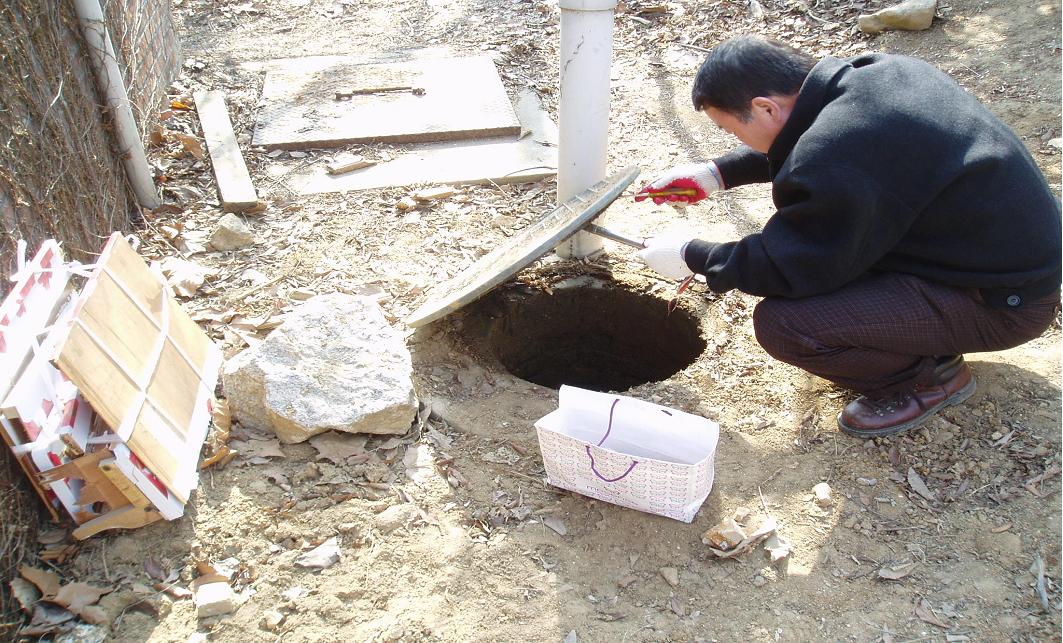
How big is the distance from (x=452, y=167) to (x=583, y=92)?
5.11ft

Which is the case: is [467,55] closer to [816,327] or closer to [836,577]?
[816,327]

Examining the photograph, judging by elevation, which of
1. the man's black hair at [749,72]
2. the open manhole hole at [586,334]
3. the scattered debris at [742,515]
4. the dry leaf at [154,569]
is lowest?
the open manhole hole at [586,334]

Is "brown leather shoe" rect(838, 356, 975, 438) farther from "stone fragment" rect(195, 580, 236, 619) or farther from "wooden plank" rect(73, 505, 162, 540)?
"wooden plank" rect(73, 505, 162, 540)

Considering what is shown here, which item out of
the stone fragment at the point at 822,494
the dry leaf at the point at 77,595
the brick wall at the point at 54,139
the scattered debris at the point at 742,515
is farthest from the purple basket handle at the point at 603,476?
the brick wall at the point at 54,139

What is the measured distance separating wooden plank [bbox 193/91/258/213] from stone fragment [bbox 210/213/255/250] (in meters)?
0.31

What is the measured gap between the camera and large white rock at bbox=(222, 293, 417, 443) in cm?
291

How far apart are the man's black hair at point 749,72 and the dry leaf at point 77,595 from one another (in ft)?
8.30

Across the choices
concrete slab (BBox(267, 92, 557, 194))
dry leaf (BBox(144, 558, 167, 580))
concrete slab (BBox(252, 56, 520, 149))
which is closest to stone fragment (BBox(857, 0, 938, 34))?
concrete slab (BBox(267, 92, 557, 194))

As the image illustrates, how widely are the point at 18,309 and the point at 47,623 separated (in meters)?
0.95

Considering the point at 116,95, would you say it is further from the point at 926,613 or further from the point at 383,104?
the point at 926,613

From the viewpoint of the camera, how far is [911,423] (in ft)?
9.78

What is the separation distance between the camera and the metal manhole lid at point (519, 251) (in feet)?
10.4

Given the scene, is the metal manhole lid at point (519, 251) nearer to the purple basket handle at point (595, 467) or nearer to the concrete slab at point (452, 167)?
the purple basket handle at point (595, 467)

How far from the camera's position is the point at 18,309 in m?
2.48
